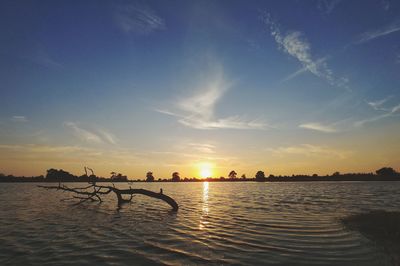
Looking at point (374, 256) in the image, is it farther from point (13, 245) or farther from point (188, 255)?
point (13, 245)

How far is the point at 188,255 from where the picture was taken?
37.0ft

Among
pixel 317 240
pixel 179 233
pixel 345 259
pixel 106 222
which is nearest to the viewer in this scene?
pixel 345 259

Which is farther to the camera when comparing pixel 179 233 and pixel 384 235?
pixel 179 233

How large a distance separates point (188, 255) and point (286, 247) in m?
4.27

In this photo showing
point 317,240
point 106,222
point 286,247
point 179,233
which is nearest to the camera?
point 286,247

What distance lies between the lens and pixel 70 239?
14.2 m

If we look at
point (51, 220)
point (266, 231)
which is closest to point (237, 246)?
point (266, 231)

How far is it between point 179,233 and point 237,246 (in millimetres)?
4404

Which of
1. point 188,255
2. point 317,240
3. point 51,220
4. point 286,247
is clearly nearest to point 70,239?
point 188,255

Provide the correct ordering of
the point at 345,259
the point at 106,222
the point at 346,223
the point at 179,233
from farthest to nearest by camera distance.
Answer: the point at 106,222, the point at 346,223, the point at 179,233, the point at 345,259

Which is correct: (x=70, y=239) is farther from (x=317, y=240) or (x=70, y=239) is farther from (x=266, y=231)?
(x=317, y=240)

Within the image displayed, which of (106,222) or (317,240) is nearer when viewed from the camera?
(317,240)

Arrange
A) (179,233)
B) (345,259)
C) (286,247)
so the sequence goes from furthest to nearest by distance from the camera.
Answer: (179,233) < (286,247) < (345,259)

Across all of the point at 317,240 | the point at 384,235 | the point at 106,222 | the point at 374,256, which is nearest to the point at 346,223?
the point at 384,235
